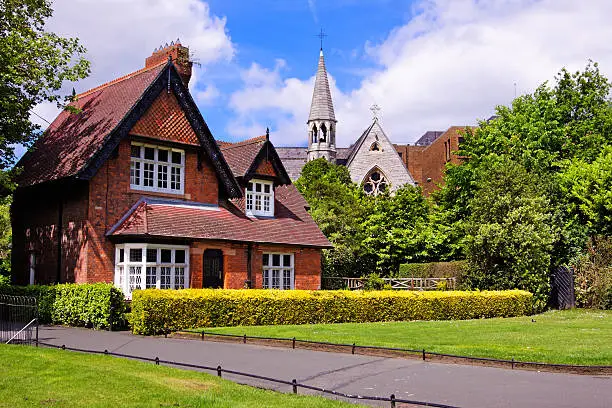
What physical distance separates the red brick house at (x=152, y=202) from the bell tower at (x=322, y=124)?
194 feet

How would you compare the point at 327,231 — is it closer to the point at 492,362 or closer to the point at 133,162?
the point at 133,162

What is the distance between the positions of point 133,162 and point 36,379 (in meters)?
17.1

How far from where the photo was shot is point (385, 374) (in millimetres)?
13375

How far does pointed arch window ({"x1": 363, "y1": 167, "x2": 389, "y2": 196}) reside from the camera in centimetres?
8069

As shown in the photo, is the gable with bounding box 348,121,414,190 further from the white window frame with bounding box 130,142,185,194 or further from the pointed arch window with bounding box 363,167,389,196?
the white window frame with bounding box 130,142,185,194

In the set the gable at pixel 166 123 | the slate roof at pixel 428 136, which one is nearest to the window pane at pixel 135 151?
the gable at pixel 166 123

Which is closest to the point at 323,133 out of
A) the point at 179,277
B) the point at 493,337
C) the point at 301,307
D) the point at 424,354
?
the point at 179,277

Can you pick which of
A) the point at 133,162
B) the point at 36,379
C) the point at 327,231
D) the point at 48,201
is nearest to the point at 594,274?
the point at 327,231

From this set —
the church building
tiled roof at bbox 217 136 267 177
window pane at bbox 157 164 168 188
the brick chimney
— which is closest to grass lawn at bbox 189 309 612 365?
window pane at bbox 157 164 168 188

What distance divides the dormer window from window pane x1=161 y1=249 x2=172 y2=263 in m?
5.90

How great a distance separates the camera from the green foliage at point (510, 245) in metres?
32.5

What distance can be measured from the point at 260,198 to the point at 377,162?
49.3 metres

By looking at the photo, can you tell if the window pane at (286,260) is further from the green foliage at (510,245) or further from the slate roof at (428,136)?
the slate roof at (428,136)

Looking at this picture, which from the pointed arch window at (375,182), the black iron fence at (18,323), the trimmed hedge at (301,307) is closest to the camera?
the black iron fence at (18,323)
